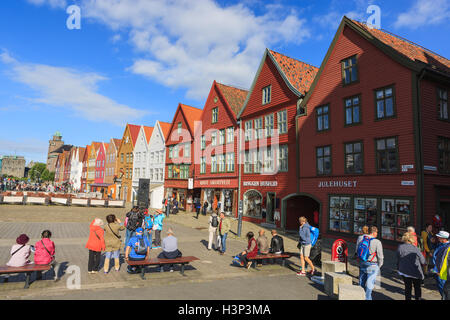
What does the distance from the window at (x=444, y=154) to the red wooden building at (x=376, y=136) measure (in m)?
0.05

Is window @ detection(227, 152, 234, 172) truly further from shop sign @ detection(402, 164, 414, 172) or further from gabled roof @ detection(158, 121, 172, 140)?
gabled roof @ detection(158, 121, 172, 140)

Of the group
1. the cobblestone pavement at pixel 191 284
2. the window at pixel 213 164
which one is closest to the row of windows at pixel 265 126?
→ the window at pixel 213 164

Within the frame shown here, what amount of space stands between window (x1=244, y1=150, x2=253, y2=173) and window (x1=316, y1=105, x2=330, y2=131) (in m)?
7.77

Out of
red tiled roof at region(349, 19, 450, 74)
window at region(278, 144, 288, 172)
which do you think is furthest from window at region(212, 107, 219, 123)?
red tiled roof at region(349, 19, 450, 74)

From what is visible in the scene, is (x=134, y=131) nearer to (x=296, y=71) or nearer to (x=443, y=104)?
(x=296, y=71)

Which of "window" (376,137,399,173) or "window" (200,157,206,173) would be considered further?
"window" (200,157,206,173)

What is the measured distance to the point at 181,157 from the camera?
38.4 meters

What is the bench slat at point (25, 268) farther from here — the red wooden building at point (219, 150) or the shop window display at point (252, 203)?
the red wooden building at point (219, 150)

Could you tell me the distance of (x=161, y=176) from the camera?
43062mm

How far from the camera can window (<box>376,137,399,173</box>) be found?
1573cm

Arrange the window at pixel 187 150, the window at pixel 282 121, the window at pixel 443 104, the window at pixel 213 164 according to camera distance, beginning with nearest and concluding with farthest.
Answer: the window at pixel 443 104, the window at pixel 282 121, the window at pixel 213 164, the window at pixel 187 150

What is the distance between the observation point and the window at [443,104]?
52.0ft

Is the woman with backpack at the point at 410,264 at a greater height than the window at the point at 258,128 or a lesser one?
lesser
